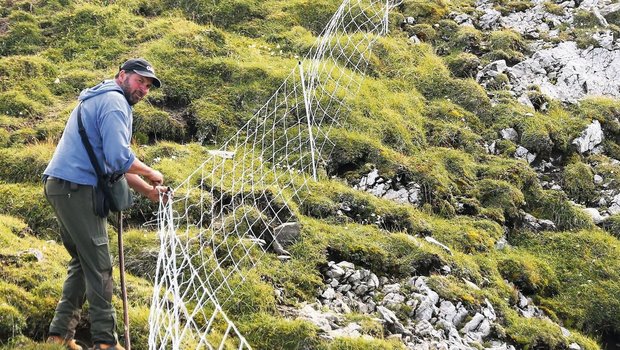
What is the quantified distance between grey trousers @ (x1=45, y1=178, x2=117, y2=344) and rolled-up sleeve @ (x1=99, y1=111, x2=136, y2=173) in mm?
380

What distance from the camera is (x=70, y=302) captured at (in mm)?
5891

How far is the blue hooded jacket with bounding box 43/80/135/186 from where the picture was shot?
5.46 metres

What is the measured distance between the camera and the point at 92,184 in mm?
5617

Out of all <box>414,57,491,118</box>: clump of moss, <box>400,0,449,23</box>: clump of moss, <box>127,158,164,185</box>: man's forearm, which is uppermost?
<box>400,0,449,23</box>: clump of moss

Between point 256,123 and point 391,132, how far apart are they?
7.78 feet

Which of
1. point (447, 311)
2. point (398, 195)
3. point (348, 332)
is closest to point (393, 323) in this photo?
point (348, 332)

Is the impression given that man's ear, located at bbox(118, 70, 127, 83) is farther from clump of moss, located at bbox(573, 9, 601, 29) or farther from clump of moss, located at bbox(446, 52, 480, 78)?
clump of moss, located at bbox(573, 9, 601, 29)

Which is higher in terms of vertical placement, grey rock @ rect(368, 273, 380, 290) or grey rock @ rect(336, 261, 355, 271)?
grey rock @ rect(336, 261, 355, 271)

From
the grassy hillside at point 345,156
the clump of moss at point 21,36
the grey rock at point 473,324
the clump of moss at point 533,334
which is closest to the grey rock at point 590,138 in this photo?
the grassy hillside at point 345,156

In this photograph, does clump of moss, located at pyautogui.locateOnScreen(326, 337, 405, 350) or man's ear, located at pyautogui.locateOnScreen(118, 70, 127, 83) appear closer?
man's ear, located at pyautogui.locateOnScreen(118, 70, 127, 83)

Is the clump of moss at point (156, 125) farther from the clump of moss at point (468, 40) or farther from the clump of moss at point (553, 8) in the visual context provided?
the clump of moss at point (553, 8)

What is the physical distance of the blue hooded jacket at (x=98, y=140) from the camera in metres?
5.46

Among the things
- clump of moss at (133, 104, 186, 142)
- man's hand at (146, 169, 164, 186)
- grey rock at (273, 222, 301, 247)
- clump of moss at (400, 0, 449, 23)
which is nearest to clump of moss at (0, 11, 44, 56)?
clump of moss at (133, 104, 186, 142)

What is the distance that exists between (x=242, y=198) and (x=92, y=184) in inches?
131
